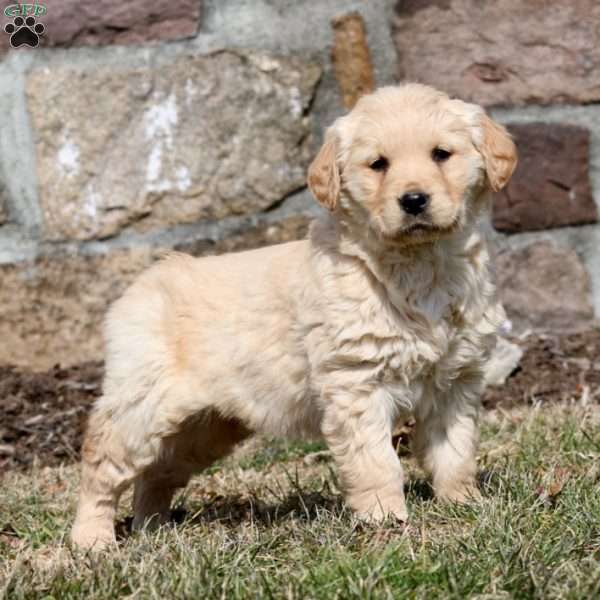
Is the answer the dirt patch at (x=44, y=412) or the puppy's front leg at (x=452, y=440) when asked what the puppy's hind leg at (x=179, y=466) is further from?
the dirt patch at (x=44, y=412)

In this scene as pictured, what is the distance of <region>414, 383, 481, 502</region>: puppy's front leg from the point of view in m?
3.62

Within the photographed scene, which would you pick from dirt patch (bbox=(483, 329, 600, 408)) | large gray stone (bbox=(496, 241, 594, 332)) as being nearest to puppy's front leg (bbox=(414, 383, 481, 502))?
dirt patch (bbox=(483, 329, 600, 408))

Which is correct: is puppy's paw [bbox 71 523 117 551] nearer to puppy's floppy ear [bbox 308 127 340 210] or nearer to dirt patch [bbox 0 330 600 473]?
dirt patch [bbox 0 330 600 473]

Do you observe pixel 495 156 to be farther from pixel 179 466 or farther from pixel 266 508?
pixel 179 466

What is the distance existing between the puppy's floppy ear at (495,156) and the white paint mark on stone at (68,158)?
2.91 meters

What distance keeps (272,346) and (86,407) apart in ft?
6.84

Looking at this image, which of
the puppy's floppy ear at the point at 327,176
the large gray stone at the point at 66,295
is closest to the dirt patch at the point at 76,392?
the large gray stone at the point at 66,295

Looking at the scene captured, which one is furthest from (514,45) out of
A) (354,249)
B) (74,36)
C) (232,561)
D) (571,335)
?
(232,561)

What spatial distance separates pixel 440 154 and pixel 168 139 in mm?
2723

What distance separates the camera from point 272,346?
12.4ft

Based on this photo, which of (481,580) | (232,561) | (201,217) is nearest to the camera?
(481,580)

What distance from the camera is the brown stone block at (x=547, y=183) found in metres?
5.94

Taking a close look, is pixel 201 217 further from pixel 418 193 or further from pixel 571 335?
pixel 418 193

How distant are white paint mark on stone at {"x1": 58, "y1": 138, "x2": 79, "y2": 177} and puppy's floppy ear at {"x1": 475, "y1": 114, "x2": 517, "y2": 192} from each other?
2909 mm
